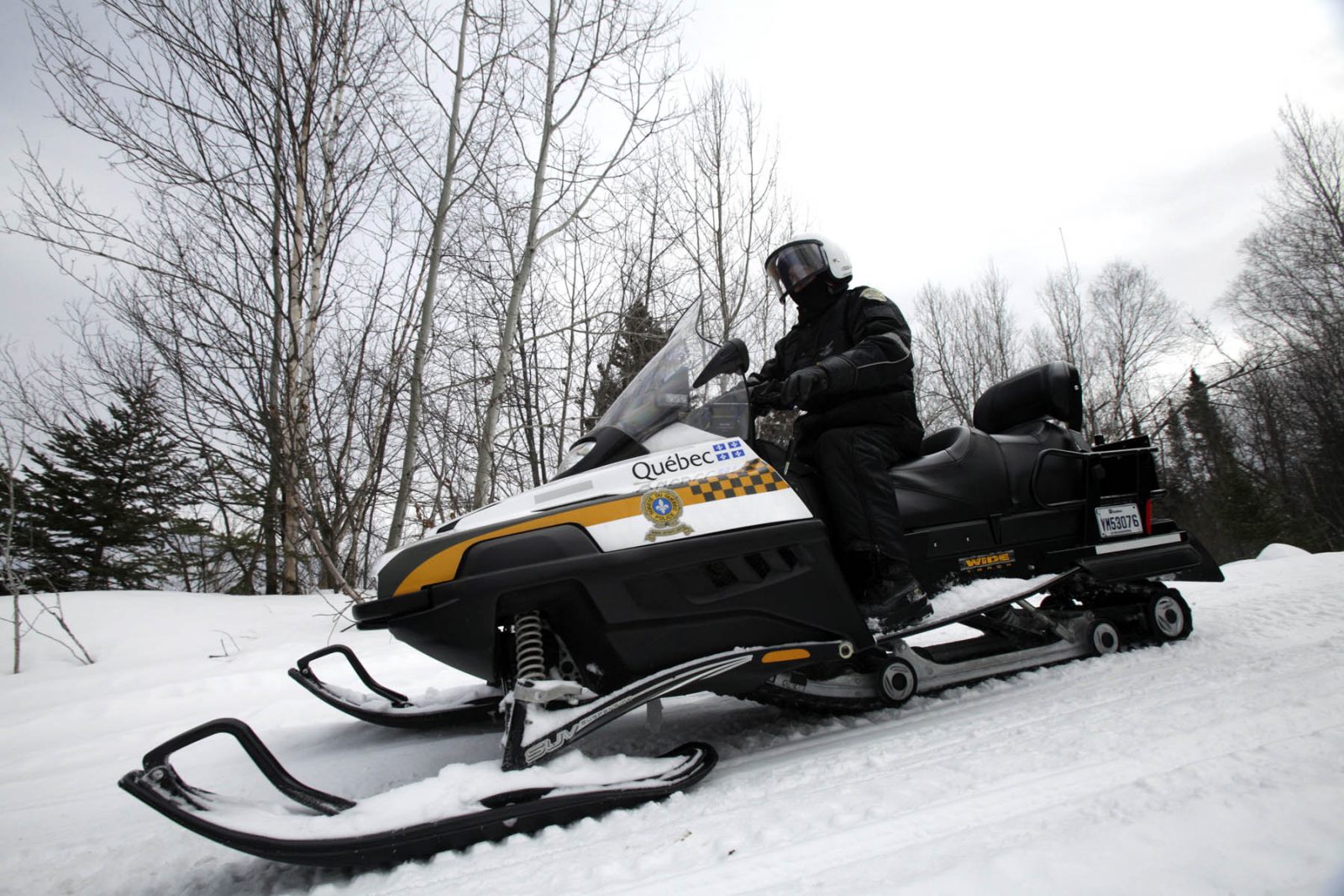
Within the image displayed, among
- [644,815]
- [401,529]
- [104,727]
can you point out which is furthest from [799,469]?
[401,529]

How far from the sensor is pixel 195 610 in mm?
5496

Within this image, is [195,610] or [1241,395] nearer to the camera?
[195,610]

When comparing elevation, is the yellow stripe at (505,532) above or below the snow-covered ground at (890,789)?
above

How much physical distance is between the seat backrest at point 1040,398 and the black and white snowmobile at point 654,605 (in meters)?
0.30

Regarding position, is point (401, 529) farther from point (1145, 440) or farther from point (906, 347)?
point (1145, 440)

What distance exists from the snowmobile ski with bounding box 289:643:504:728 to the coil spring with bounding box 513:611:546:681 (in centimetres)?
46

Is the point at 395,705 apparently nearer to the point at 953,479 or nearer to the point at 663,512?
the point at 663,512

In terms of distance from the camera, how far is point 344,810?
1.62m

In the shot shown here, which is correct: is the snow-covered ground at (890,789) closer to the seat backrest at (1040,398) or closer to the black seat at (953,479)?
the black seat at (953,479)

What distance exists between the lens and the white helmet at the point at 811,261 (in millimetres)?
2795

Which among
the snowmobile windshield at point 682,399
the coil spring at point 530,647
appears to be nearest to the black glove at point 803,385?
the snowmobile windshield at point 682,399

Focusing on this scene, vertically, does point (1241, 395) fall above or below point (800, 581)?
above

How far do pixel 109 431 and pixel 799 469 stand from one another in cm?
1307

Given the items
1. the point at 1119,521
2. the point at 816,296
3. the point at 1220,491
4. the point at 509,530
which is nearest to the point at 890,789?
the point at 509,530
